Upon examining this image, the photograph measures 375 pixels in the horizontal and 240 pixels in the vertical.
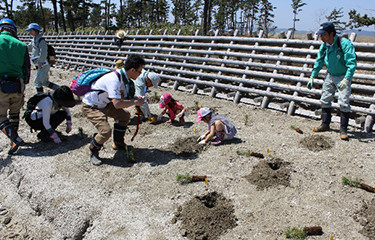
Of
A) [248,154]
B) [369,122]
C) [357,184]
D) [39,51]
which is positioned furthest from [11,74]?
[369,122]

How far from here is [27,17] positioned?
59.1 metres

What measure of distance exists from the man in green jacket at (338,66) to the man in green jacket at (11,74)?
5.55 metres

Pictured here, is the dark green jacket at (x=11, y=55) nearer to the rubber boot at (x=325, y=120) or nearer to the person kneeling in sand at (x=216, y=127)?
the person kneeling in sand at (x=216, y=127)

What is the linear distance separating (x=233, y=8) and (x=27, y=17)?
44768mm

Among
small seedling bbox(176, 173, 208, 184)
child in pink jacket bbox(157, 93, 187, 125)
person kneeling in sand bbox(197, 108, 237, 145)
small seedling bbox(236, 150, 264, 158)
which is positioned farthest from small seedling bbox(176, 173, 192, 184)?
child in pink jacket bbox(157, 93, 187, 125)

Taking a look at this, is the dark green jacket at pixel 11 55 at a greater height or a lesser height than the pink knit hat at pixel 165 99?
greater

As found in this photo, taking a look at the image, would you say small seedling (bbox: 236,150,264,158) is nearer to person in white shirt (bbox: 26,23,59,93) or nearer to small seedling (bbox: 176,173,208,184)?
small seedling (bbox: 176,173,208,184)

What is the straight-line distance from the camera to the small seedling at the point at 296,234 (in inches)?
112

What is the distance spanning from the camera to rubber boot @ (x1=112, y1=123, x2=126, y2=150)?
4.96 meters

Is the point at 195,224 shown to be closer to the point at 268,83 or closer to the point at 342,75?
the point at 342,75

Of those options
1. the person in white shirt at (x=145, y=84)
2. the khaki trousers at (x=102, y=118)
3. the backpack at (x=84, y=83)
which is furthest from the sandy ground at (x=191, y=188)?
the backpack at (x=84, y=83)

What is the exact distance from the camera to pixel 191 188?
3881 mm

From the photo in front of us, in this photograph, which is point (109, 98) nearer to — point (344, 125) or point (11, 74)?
point (11, 74)

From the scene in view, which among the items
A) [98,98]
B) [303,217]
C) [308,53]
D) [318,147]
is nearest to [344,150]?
[318,147]
